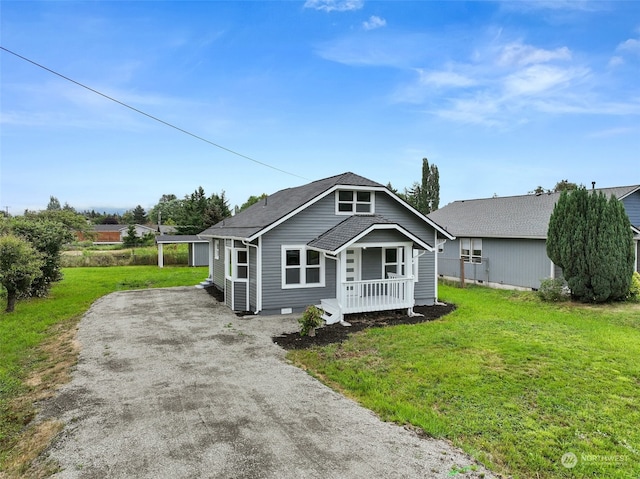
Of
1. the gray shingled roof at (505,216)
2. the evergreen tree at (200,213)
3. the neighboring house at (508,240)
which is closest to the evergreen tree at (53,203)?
the evergreen tree at (200,213)

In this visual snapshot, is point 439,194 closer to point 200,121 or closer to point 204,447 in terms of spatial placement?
point 200,121

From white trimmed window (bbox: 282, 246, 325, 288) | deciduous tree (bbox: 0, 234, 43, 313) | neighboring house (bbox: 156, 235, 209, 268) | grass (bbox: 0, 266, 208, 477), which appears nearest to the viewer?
grass (bbox: 0, 266, 208, 477)

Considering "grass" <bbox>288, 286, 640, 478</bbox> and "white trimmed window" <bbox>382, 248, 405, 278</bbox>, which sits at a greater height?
"white trimmed window" <bbox>382, 248, 405, 278</bbox>

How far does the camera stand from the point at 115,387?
19.2 ft

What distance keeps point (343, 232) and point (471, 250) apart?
10.7 metres

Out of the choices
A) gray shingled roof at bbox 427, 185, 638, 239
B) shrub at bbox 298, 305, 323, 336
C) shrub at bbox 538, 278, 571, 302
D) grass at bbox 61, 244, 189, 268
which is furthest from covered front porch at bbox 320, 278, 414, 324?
grass at bbox 61, 244, 189, 268

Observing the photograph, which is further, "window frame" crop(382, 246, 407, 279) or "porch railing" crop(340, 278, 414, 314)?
"window frame" crop(382, 246, 407, 279)

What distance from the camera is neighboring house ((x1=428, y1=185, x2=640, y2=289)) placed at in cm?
1576

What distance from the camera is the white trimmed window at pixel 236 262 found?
39.9 feet

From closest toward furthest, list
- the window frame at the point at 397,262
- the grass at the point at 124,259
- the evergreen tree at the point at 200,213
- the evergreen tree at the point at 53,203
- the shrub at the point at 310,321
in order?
the shrub at the point at 310,321
the window frame at the point at 397,262
the grass at the point at 124,259
the evergreen tree at the point at 200,213
the evergreen tree at the point at 53,203

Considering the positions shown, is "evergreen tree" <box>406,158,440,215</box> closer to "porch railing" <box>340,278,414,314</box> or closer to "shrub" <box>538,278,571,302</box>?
"shrub" <box>538,278,571,302</box>

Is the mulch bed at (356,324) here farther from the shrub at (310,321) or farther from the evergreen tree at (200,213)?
the evergreen tree at (200,213)

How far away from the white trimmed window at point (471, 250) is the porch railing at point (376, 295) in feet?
29.5

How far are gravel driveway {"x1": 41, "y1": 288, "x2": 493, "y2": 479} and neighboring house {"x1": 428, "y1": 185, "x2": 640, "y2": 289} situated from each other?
13015mm
